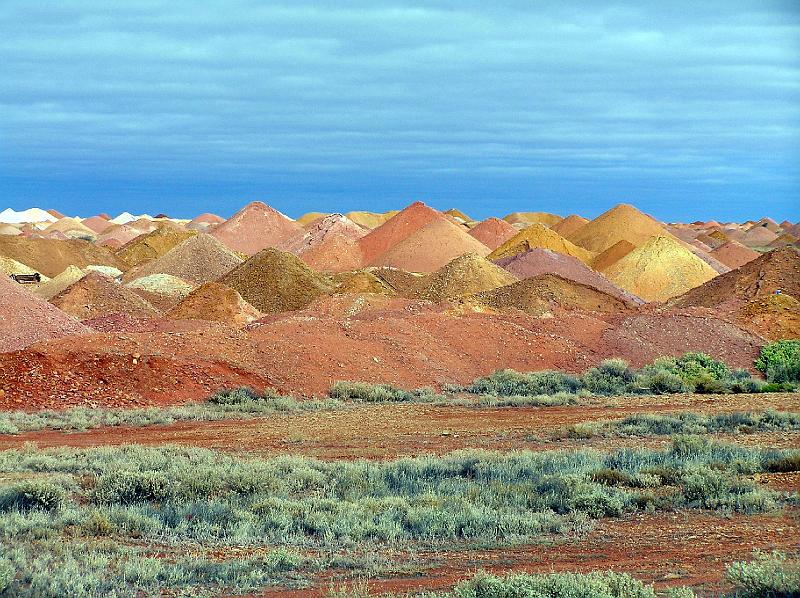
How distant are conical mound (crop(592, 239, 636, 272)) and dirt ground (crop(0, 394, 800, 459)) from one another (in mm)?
46273

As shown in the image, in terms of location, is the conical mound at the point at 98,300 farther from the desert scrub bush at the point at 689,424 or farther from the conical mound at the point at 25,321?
the desert scrub bush at the point at 689,424

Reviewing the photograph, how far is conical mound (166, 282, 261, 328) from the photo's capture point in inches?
1527

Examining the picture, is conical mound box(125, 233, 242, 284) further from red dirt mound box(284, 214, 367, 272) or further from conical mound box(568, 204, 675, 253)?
conical mound box(568, 204, 675, 253)

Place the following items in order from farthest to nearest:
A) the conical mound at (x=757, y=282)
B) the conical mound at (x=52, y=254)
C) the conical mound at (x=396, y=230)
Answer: the conical mound at (x=52, y=254), the conical mound at (x=396, y=230), the conical mound at (x=757, y=282)

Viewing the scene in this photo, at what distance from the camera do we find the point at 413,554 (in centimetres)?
888

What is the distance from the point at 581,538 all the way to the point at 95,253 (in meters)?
77.4

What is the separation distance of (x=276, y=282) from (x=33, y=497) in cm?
3884

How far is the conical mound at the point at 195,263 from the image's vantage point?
62.0 meters

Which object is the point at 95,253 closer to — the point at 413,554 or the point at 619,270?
the point at 619,270

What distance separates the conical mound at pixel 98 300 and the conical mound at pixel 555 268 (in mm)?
22414

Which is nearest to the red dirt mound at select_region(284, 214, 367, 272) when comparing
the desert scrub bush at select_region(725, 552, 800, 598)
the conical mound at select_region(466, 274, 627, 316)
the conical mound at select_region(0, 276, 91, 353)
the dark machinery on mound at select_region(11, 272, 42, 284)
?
the dark machinery on mound at select_region(11, 272, 42, 284)

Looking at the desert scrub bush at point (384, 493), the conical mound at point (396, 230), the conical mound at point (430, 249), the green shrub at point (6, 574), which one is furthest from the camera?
the conical mound at point (396, 230)

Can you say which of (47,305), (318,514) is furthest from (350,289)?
(318,514)

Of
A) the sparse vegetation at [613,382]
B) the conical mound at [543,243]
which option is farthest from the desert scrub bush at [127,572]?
the conical mound at [543,243]
